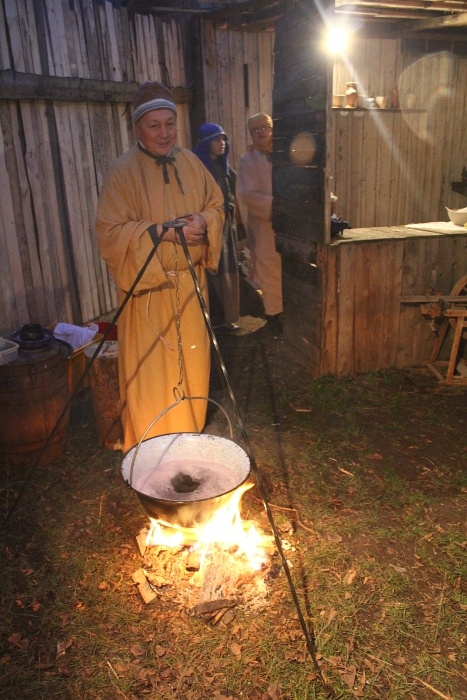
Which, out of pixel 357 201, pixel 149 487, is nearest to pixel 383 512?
pixel 149 487

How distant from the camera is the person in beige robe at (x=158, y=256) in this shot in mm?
3889

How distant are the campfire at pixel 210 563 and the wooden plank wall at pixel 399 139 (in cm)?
704

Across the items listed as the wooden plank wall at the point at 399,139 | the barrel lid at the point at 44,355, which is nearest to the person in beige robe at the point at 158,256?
the barrel lid at the point at 44,355

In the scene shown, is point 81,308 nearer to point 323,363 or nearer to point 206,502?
point 323,363

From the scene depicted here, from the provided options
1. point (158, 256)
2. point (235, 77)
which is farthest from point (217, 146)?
point (158, 256)

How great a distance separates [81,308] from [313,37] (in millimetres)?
3614

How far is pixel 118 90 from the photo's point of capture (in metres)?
7.02

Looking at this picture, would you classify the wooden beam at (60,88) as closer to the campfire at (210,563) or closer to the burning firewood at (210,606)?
the campfire at (210,563)

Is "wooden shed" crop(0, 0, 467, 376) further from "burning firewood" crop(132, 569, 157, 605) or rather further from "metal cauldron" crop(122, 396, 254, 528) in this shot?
"burning firewood" crop(132, 569, 157, 605)

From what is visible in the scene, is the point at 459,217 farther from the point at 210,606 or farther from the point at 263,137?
the point at 210,606

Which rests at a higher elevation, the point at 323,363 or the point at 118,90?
the point at 118,90

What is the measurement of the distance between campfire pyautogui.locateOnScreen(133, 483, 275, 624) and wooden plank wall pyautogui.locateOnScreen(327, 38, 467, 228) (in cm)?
704

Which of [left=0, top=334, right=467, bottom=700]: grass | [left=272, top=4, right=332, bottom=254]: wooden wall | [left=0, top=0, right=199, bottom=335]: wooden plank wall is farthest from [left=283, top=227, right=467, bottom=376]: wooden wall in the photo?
[left=0, top=0, right=199, bottom=335]: wooden plank wall

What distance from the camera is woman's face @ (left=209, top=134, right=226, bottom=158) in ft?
23.1
